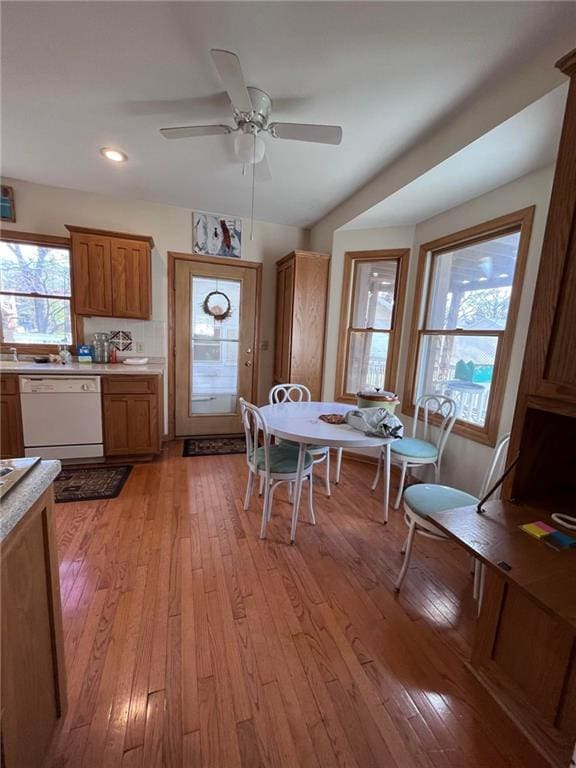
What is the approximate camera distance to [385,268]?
10.5ft

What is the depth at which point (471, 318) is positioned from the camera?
2.53 meters

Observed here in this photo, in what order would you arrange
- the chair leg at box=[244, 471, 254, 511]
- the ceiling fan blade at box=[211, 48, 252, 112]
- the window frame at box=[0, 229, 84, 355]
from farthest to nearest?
the window frame at box=[0, 229, 84, 355], the chair leg at box=[244, 471, 254, 511], the ceiling fan blade at box=[211, 48, 252, 112]

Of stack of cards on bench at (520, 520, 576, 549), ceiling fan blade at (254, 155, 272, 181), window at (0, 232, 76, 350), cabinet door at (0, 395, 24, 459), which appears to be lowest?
cabinet door at (0, 395, 24, 459)

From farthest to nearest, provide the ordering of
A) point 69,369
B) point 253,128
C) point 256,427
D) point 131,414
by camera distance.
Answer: point 131,414
point 69,369
point 256,427
point 253,128

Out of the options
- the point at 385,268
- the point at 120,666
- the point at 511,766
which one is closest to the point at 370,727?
the point at 511,766

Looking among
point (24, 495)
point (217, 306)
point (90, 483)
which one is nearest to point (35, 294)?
point (217, 306)

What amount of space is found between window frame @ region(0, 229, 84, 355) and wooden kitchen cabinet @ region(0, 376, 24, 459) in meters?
0.69

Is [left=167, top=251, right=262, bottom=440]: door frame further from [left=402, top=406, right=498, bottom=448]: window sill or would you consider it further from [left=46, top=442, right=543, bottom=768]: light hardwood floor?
[left=402, top=406, right=498, bottom=448]: window sill

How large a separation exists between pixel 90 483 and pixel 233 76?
2917mm

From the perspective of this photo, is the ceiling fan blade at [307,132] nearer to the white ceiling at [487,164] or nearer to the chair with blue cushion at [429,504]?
the white ceiling at [487,164]

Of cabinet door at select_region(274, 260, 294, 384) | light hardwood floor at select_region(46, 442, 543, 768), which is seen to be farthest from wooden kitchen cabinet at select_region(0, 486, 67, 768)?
cabinet door at select_region(274, 260, 294, 384)

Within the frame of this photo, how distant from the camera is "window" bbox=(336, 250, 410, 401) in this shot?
3.16 meters

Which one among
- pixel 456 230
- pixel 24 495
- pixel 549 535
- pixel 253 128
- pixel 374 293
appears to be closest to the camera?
pixel 24 495

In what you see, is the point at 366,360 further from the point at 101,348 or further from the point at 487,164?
the point at 101,348
